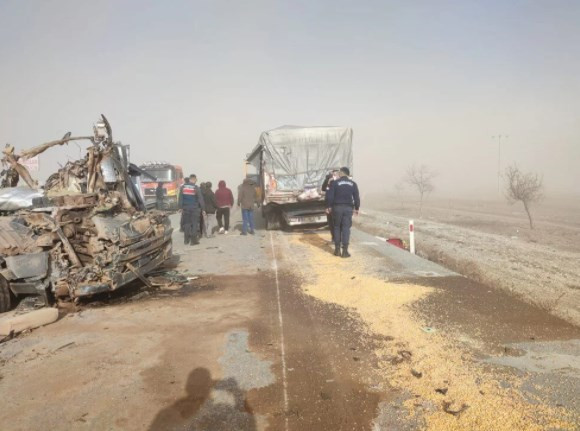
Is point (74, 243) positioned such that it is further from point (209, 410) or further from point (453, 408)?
point (453, 408)

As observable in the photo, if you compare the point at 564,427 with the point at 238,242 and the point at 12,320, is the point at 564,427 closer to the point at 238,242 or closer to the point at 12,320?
the point at 12,320

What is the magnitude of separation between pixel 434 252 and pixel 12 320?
1004 cm

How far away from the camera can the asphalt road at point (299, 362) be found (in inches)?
116

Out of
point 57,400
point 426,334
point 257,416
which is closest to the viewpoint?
point 257,416

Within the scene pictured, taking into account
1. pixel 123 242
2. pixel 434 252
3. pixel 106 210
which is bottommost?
pixel 434 252

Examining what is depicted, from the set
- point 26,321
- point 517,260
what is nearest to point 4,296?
point 26,321

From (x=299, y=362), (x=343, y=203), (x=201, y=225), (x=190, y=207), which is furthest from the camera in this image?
(x=201, y=225)

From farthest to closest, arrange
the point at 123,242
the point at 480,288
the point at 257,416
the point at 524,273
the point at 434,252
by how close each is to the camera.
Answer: the point at 434,252, the point at 524,273, the point at 480,288, the point at 123,242, the point at 257,416

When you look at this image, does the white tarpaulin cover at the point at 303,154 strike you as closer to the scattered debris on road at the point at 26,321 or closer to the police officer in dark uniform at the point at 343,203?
the police officer in dark uniform at the point at 343,203

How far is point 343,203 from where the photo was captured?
29.1 feet

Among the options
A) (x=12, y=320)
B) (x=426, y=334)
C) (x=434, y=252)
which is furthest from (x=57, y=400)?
(x=434, y=252)

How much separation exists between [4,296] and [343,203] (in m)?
6.20

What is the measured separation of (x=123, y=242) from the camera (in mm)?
5965

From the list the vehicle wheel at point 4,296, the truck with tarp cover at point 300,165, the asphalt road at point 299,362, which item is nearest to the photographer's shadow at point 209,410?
the asphalt road at point 299,362
